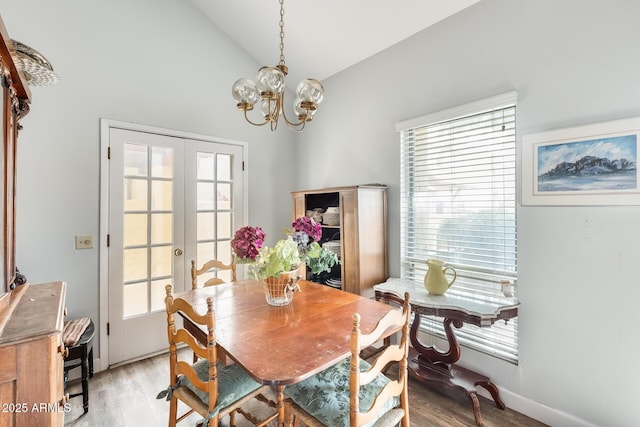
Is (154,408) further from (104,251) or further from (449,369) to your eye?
(449,369)

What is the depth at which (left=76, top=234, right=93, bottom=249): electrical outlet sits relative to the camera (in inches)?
94.8

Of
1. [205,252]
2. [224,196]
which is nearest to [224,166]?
[224,196]

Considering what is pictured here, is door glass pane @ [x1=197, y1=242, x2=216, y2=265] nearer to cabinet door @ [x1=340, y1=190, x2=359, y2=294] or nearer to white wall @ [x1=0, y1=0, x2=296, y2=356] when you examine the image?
white wall @ [x1=0, y1=0, x2=296, y2=356]

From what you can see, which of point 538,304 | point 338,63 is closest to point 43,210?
point 338,63

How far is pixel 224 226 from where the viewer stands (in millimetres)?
3229

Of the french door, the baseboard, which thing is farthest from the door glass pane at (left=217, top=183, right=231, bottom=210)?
the baseboard

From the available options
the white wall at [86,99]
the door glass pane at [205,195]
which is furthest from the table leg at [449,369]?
the white wall at [86,99]

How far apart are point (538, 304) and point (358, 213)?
1367 millimetres

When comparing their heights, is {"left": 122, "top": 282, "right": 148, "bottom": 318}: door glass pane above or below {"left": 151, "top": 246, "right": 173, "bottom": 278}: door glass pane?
below

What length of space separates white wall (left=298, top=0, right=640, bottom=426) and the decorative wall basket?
1486 millimetres

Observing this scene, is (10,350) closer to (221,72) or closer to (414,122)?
(414,122)

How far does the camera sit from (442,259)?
2379mm

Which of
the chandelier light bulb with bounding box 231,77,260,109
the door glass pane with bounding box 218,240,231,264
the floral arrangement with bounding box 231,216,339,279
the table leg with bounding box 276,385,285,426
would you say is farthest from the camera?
the door glass pane with bounding box 218,240,231,264

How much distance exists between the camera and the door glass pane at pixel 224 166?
126 inches
